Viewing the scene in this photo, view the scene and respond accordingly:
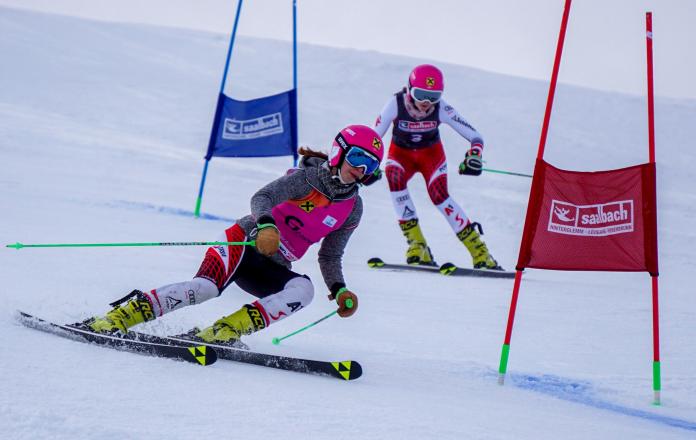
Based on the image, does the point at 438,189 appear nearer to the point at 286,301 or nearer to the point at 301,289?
the point at 301,289

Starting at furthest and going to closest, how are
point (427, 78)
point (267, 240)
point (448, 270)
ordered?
1. point (448, 270)
2. point (427, 78)
3. point (267, 240)

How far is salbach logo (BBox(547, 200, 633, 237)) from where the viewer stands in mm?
4184

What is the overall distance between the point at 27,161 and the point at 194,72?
1423cm

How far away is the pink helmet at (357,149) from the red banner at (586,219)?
80cm

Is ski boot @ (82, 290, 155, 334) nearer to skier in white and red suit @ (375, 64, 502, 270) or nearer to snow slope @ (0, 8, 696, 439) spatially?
snow slope @ (0, 8, 696, 439)

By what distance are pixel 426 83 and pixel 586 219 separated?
360cm

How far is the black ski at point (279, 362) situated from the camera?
3.73 metres

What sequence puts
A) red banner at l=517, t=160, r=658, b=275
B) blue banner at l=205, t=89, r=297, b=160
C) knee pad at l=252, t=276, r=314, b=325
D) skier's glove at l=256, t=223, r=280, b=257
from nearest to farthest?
skier's glove at l=256, t=223, r=280, b=257, knee pad at l=252, t=276, r=314, b=325, red banner at l=517, t=160, r=658, b=275, blue banner at l=205, t=89, r=297, b=160

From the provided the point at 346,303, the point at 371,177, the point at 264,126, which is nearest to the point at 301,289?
the point at 346,303

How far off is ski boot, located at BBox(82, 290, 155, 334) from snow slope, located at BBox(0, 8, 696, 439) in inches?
6.1

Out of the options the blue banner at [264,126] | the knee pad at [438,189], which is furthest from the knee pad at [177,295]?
the blue banner at [264,126]

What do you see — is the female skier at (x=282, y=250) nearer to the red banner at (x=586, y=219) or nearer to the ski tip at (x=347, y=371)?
the ski tip at (x=347, y=371)

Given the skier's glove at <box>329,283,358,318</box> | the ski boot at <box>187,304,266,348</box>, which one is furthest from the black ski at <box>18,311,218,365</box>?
the skier's glove at <box>329,283,358,318</box>

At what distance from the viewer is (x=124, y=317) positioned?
3.75 metres
